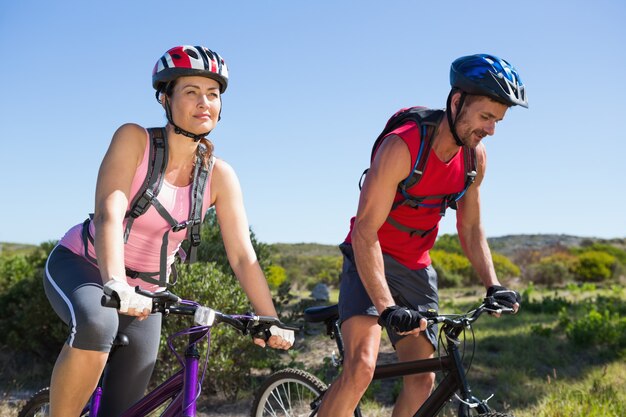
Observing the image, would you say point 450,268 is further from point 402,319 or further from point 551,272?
point 402,319

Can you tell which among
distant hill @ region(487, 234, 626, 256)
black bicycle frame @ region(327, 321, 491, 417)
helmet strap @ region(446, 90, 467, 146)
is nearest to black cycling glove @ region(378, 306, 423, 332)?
black bicycle frame @ region(327, 321, 491, 417)

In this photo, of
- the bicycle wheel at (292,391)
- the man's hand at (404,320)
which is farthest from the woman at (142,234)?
the bicycle wheel at (292,391)

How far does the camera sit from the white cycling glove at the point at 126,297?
2396 millimetres

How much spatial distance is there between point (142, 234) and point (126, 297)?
0.72 m

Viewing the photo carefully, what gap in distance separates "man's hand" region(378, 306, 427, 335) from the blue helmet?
113 centimetres

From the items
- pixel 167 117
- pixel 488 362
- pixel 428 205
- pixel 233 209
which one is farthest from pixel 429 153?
pixel 488 362

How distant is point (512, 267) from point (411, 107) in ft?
65.2

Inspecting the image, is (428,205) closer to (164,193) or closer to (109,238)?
(164,193)

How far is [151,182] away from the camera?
303cm

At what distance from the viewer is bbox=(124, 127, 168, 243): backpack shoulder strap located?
2992mm

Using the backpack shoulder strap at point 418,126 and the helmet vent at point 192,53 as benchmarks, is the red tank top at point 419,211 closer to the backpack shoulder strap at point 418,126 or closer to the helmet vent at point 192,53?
the backpack shoulder strap at point 418,126

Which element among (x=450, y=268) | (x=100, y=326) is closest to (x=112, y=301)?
(x=100, y=326)

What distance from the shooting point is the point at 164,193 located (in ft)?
10.0

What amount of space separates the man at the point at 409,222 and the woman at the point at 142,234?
47cm
